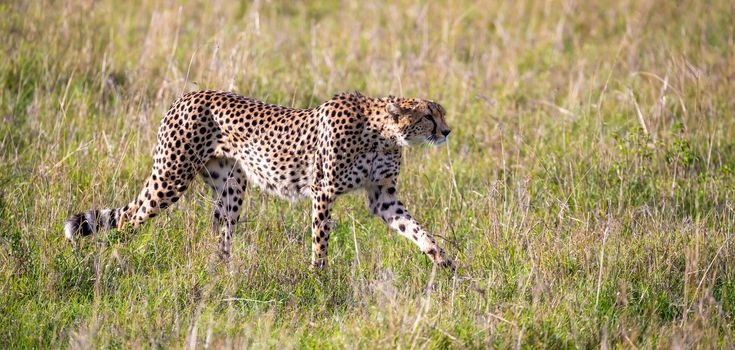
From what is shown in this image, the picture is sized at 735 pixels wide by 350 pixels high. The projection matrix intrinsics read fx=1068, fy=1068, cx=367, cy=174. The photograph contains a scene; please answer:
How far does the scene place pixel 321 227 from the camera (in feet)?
17.6

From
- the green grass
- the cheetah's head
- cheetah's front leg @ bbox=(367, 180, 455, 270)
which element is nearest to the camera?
the green grass

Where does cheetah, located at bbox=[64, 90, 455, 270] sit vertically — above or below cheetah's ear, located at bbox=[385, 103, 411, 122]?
below

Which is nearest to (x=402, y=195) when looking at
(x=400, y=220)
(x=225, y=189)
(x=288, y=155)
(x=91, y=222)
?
(x=400, y=220)

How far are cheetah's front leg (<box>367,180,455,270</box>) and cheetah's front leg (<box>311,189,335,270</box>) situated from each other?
0.88 feet

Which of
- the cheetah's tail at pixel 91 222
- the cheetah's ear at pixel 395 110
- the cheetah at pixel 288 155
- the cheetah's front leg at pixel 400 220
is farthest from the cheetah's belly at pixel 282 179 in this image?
the cheetah's tail at pixel 91 222

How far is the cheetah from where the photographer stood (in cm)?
538

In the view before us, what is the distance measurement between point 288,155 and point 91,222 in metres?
1.05

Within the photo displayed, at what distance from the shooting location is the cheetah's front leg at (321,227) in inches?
211

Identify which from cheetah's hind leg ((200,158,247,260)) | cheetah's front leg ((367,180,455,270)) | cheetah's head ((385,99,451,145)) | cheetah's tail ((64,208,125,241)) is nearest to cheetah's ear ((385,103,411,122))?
cheetah's head ((385,99,451,145))

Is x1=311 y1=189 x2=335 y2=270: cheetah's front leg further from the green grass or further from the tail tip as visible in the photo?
the tail tip

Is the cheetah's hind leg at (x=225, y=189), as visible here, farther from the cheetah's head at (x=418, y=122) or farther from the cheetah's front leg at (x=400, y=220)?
the cheetah's head at (x=418, y=122)

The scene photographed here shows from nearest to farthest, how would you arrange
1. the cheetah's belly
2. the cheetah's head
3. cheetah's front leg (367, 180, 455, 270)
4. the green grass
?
1. the green grass
2. cheetah's front leg (367, 180, 455, 270)
3. the cheetah's head
4. the cheetah's belly

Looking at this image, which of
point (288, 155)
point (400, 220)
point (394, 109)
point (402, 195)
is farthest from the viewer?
point (402, 195)

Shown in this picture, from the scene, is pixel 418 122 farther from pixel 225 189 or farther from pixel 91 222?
pixel 91 222
